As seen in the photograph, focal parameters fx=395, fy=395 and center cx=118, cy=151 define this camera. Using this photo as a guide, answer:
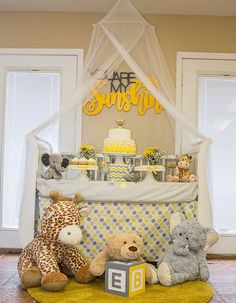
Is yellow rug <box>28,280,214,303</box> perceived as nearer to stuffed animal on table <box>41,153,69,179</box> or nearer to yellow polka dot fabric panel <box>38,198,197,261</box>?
yellow polka dot fabric panel <box>38,198,197,261</box>

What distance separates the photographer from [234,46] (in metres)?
3.75

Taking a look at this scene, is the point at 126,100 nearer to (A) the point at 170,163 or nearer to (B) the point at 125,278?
(A) the point at 170,163

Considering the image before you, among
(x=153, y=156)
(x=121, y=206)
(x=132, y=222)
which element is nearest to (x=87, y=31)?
(x=153, y=156)

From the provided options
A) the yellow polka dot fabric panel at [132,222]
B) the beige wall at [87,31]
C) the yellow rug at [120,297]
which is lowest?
the yellow rug at [120,297]

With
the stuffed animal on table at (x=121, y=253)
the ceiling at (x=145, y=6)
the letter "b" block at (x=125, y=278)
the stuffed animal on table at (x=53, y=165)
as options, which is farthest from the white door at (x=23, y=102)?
the letter "b" block at (x=125, y=278)

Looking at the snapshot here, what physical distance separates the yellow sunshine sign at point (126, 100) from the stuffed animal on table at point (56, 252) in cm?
128

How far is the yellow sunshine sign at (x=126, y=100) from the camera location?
367 cm

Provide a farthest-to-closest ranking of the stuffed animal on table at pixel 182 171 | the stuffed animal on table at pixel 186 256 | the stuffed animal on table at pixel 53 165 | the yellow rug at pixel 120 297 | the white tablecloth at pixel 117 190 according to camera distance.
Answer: the stuffed animal on table at pixel 182 171
the stuffed animal on table at pixel 53 165
the white tablecloth at pixel 117 190
the stuffed animal on table at pixel 186 256
the yellow rug at pixel 120 297

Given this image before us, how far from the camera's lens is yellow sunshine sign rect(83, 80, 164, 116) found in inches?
145

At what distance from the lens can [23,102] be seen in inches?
146

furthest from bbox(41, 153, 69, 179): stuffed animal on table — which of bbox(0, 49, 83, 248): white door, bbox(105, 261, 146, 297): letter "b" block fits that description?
bbox(105, 261, 146, 297): letter "b" block

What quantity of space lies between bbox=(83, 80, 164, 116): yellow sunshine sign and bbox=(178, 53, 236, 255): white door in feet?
1.01

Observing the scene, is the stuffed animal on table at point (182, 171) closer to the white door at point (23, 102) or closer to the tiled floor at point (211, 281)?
the tiled floor at point (211, 281)

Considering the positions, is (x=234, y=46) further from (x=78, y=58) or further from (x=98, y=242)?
(x=98, y=242)
